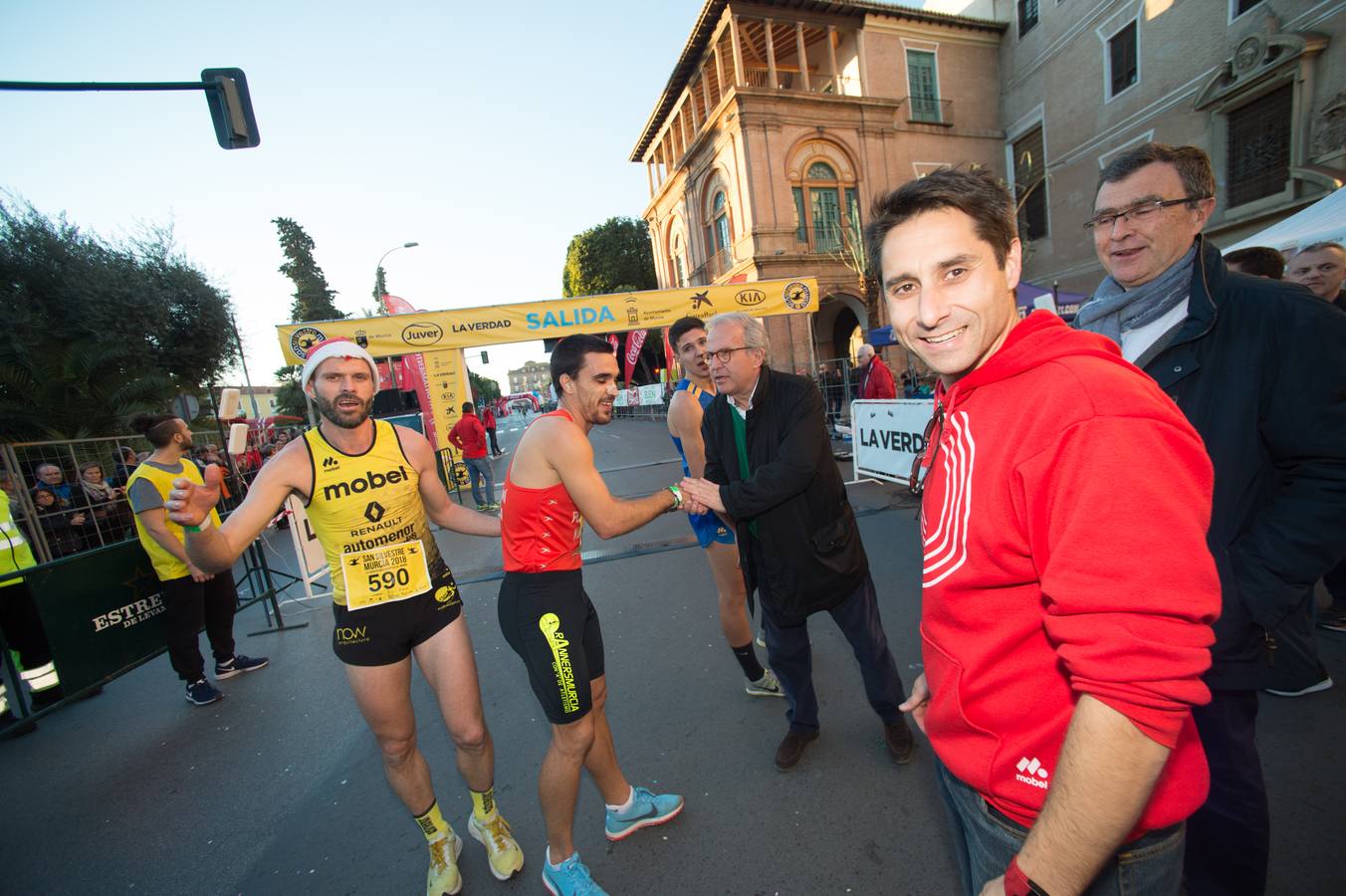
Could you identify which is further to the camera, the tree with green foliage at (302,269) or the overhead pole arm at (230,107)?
the tree with green foliage at (302,269)

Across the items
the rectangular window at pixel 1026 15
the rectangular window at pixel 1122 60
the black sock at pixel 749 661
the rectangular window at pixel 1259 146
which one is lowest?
the black sock at pixel 749 661

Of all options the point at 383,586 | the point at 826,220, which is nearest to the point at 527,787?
the point at 383,586

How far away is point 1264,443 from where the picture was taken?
1605mm

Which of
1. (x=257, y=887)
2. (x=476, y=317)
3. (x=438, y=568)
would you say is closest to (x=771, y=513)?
(x=438, y=568)

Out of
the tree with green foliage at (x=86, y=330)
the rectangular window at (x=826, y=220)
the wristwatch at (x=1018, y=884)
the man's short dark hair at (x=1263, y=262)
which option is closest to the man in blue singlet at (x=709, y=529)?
the wristwatch at (x=1018, y=884)

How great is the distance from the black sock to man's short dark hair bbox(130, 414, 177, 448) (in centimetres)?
474

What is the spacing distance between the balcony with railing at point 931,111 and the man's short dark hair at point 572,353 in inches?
1101

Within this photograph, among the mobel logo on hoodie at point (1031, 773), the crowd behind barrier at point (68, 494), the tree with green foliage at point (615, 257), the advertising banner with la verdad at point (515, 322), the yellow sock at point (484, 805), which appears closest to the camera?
the mobel logo on hoodie at point (1031, 773)

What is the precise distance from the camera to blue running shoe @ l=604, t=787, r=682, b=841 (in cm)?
266

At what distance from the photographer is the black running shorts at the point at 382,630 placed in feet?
8.04

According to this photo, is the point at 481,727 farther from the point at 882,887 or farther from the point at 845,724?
the point at 845,724

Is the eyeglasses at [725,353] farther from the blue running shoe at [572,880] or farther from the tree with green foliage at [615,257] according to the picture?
the tree with green foliage at [615,257]

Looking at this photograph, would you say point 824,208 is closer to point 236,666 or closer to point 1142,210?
point 1142,210

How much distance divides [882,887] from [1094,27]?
28171 millimetres
